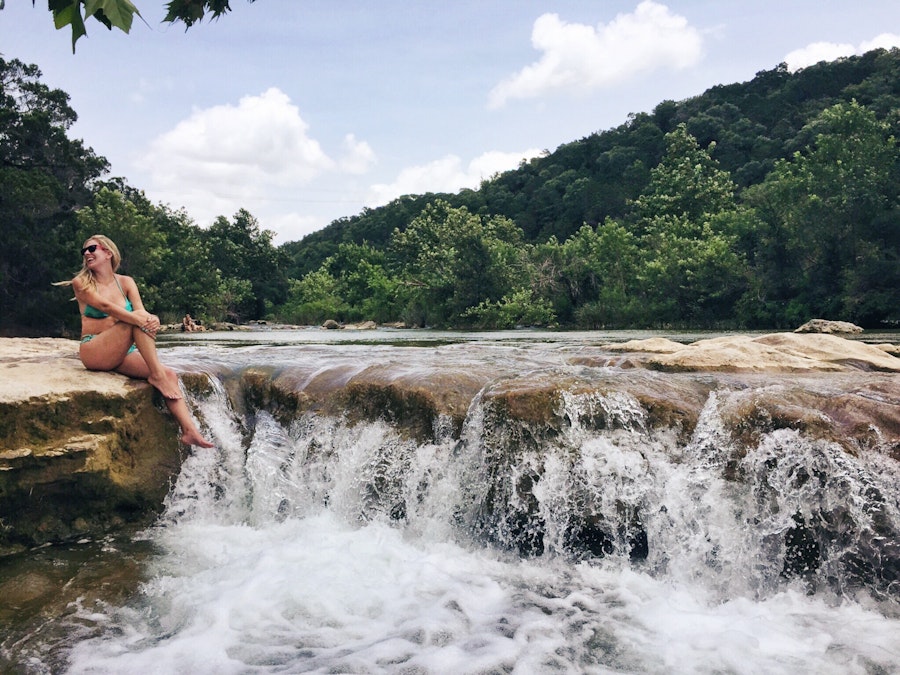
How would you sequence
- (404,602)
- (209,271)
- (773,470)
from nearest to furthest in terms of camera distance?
(404,602), (773,470), (209,271)

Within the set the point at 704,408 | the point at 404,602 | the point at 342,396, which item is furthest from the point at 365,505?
the point at 704,408

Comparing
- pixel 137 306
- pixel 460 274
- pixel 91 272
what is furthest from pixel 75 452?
pixel 460 274

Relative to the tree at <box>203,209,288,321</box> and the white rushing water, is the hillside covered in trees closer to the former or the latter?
the tree at <box>203,209,288,321</box>

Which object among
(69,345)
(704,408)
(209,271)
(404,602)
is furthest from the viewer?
(209,271)

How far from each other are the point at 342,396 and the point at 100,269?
2233 millimetres

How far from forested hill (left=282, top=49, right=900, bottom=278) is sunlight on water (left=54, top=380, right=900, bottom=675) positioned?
45.1 metres

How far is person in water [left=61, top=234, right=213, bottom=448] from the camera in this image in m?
5.01

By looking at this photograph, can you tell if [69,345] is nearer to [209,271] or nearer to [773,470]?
[773,470]

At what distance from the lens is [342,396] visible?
5828mm

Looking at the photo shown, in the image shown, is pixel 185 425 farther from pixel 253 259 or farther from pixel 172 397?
pixel 253 259

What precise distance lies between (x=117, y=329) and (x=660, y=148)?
60.6m

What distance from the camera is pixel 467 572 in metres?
4.25

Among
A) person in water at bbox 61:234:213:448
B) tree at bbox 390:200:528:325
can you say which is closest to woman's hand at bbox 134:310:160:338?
person in water at bbox 61:234:213:448

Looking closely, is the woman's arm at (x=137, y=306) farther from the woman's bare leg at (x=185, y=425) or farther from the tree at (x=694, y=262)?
the tree at (x=694, y=262)
